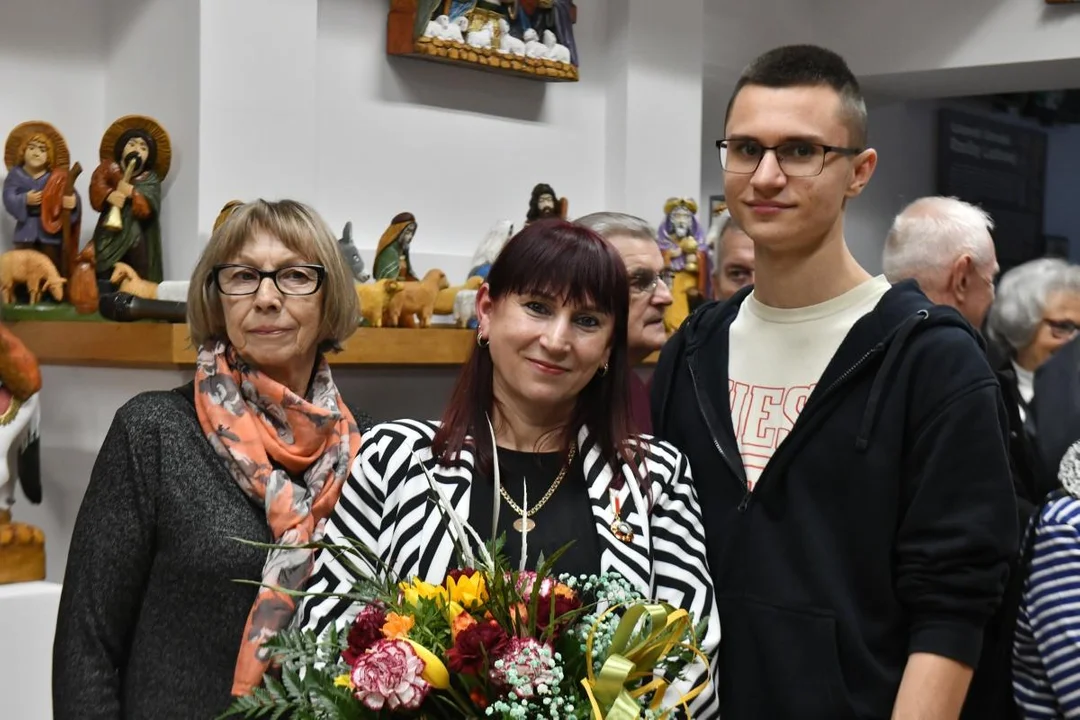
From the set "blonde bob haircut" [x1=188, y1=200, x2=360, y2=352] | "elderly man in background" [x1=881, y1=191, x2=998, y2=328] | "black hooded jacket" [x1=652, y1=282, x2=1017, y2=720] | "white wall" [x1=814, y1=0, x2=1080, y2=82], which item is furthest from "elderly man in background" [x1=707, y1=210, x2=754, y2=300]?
"white wall" [x1=814, y1=0, x2=1080, y2=82]

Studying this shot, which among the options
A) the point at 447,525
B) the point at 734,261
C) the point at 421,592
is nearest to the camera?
the point at 421,592

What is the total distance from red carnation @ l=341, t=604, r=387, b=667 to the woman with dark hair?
184 millimetres

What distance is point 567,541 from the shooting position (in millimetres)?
1794

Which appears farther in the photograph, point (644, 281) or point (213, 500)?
point (644, 281)

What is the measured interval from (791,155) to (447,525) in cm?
67

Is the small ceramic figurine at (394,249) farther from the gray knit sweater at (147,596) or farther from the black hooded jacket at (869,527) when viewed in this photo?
the black hooded jacket at (869,527)

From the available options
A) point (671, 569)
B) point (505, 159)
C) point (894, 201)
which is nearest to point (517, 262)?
point (671, 569)

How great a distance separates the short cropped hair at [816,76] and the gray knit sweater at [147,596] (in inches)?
43.3

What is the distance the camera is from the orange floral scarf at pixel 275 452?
2123mm

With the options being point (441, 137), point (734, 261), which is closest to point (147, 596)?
point (734, 261)

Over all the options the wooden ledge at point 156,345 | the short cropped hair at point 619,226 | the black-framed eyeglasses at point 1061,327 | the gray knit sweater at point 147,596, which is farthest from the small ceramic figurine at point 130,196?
the black-framed eyeglasses at point 1061,327

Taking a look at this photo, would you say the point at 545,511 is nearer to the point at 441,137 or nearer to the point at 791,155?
the point at 791,155

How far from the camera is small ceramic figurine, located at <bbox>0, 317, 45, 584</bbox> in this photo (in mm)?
2957

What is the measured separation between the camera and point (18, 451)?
3.05 m
